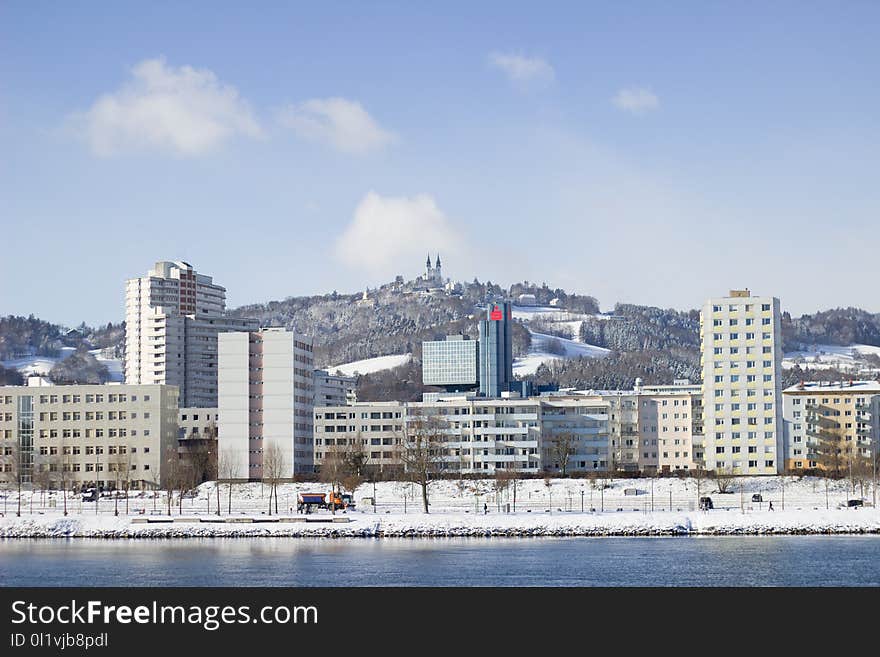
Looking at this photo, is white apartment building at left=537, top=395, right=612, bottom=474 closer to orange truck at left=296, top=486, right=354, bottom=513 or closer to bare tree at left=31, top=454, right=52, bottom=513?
orange truck at left=296, top=486, right=354, bottom=513

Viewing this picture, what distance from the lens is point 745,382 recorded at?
12688 centimetres

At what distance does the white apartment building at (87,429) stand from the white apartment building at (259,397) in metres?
7.28

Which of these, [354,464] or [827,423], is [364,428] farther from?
[827,423]

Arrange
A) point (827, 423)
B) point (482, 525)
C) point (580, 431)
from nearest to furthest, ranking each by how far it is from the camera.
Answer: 1. point (482, 525)
2. point (580, 431)
3. point (827, 423)

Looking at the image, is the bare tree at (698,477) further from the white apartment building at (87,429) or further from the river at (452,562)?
the white apartment building at (87,429)

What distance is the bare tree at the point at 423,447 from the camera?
3747 inches

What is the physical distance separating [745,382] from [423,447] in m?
35.4

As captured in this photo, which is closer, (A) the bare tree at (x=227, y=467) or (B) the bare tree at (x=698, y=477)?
(B) the bare tree at (x=698, y=477)

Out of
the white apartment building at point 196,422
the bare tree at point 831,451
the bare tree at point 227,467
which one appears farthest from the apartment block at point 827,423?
the white apartment building at point 196,422

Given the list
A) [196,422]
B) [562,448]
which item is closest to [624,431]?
[562,448]

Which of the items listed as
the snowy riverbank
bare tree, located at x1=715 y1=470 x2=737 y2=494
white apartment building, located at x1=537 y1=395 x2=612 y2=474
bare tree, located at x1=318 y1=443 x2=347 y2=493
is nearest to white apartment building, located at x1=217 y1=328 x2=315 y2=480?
bare tree, located at x1=318 y1=443 x2=347 y2=493
